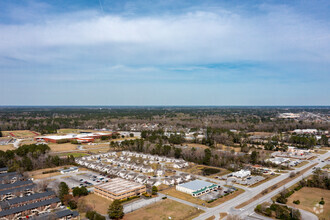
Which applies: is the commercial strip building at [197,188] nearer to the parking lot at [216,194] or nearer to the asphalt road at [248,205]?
the parking lot at [216,194]

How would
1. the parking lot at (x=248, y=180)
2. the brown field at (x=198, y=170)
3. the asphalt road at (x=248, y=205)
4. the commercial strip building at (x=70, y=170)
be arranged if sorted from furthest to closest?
1. the brown field at (x=198, y=170)
2. the commercial strip building at (x=70, y=170)
3. the parking lot at (x=248, y=180)
4. the asphalt road at (x=248, y=205)

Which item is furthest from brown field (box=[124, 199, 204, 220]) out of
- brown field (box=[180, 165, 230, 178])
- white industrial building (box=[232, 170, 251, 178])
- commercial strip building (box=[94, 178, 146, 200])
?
white industrial building (box=[232, 170, 251, 178])

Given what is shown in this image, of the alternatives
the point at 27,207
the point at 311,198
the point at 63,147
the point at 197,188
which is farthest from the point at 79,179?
the point at 311,198

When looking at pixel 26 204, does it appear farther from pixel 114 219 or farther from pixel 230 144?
pixel 230 144

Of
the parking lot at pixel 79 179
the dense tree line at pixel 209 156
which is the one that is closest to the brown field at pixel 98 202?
the parking lot at pixel 79 179

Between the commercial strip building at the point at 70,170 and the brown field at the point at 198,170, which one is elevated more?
the commercial strip building at the point at 70,170

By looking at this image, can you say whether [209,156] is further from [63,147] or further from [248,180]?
[63,147]

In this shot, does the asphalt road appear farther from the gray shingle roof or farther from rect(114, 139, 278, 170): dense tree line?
the gray shingle roof
